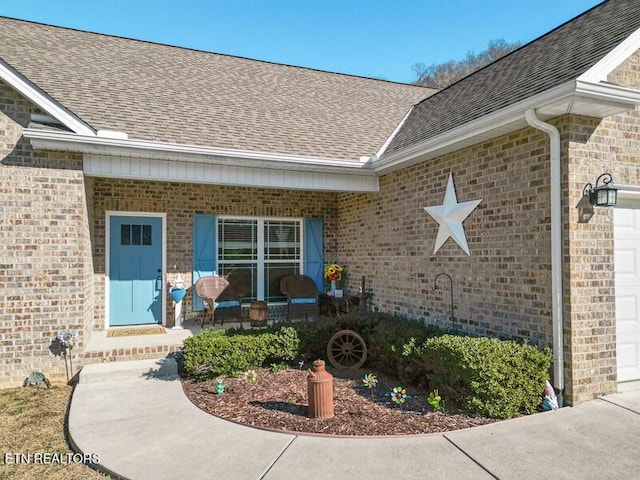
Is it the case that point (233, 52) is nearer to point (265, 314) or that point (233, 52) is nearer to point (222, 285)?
point (222, 285)

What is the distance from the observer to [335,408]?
4.37m

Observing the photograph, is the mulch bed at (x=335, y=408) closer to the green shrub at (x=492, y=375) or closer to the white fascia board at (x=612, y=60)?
the green shrub at (x=492, y=375)

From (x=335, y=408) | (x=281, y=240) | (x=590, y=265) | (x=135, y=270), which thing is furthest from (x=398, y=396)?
(x=135, y=270)

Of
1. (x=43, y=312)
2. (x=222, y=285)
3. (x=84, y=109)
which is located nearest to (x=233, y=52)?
(x=84, y=109)

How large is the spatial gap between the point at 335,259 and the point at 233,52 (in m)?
6.06

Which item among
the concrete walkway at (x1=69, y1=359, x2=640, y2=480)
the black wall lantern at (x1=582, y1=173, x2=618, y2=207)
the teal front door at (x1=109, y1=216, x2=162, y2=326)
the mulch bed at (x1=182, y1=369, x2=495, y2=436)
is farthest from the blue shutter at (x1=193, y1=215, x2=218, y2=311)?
the black wall lantern at (x1=582, y1=173, x2=618, y2=207)

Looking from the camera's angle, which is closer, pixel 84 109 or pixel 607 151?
pixel 607 151

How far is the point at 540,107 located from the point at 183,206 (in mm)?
6479

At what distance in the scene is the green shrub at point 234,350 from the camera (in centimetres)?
531

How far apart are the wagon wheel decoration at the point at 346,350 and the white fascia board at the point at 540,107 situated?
9.56 feet

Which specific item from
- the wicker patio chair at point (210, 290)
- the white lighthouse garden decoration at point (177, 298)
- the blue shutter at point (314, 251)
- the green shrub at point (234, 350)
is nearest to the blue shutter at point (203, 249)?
the wicker patio chair at point (210, 290)

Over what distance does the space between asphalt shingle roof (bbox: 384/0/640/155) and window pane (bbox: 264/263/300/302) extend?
138 inches

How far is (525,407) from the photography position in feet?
13.9

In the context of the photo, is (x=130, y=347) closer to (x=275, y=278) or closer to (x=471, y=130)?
(x=275, y=278)
